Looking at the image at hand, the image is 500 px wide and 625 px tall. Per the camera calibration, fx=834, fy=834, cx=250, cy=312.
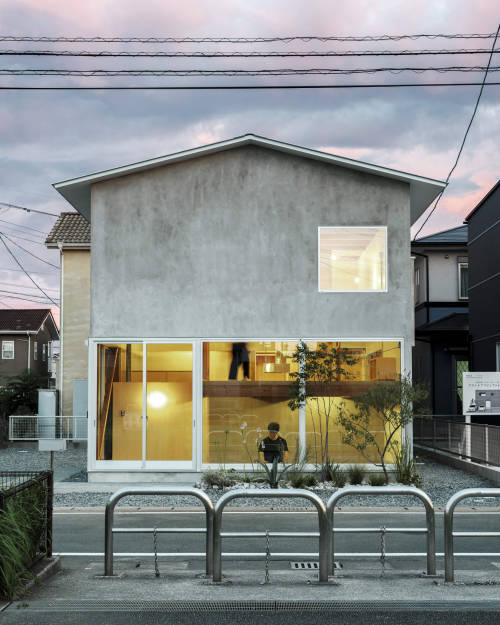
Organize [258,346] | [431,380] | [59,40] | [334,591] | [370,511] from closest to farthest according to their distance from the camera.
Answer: [334,591] → [370,511] → [59,40] → [258,346] → [431,380]

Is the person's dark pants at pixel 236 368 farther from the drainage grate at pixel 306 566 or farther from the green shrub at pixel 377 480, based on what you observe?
the drainage grate at pixel 306 566

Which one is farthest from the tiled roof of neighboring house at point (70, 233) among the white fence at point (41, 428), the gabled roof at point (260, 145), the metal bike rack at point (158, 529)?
the metal bike rack at point (158, 529)

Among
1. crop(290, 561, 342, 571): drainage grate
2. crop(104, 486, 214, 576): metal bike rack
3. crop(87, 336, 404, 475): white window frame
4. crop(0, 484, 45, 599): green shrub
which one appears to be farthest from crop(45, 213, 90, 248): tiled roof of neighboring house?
crop(104, 486, 214, 576): metal bike rack

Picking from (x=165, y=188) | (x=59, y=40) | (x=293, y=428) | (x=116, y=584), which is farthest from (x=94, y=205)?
(x=116, y=584)

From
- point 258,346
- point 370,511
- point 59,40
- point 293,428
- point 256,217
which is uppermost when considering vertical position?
point 59,40

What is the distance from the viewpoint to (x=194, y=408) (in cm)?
1778

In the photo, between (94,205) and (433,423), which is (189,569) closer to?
(94,205)

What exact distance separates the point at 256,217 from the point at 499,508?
311 inches

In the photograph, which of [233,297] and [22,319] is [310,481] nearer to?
[233,297]

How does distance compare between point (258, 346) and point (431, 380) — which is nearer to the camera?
point (258, 346)

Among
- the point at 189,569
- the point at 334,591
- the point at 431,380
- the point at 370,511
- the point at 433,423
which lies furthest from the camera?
the point at 431,380

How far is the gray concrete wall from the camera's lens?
17.9 metres

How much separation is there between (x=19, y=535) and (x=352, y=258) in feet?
38.0

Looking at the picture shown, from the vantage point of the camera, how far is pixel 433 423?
910 inches
